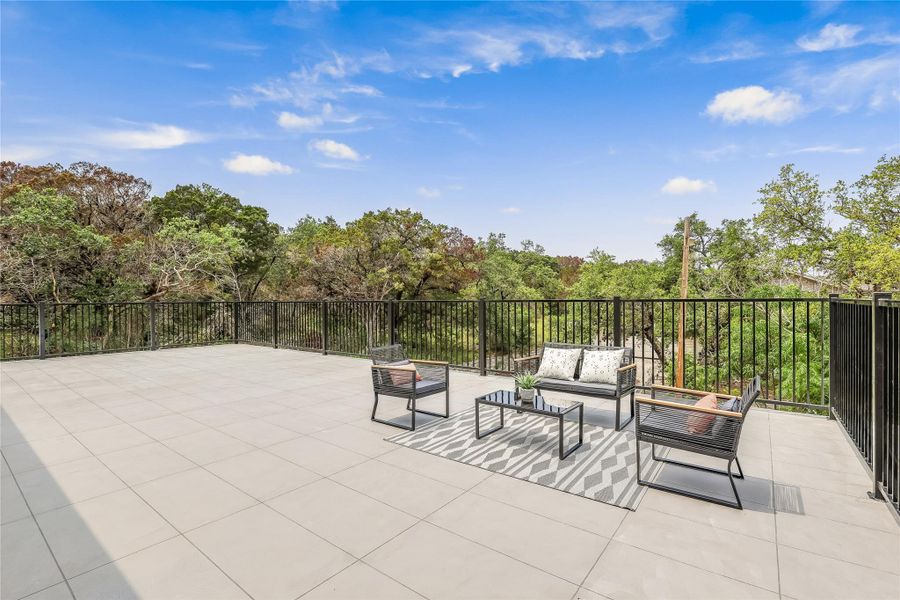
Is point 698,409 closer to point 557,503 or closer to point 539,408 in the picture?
point 557,503

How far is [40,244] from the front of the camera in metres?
11.3

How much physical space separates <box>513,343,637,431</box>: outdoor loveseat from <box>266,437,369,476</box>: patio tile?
1934 mm

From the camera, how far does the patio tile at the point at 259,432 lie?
3.71m

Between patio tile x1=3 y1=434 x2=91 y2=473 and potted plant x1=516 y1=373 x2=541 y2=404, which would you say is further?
potted plant x1=516 y1=373 x2=541 y2=404

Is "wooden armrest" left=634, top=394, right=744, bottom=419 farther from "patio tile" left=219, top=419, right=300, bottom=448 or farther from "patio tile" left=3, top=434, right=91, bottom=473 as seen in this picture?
"patio tile" left=3, top=434, right=91, bottom=473

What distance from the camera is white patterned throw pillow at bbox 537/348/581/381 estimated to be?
4.47 metres

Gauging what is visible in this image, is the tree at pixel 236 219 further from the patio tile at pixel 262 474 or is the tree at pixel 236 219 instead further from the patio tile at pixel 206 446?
the patio tile at pixel 262 474

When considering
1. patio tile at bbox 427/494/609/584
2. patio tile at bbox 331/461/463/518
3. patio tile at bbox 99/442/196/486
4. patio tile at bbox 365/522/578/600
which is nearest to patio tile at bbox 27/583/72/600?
patio tile at bbox 99/442/196/486

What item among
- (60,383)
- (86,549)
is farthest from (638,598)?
(60,383)

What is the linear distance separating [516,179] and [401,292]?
6873mm

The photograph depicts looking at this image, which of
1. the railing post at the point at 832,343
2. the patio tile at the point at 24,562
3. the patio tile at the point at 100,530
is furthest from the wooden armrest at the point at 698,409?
the patio tile at the point at 24,562

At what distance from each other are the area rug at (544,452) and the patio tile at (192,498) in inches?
53.6

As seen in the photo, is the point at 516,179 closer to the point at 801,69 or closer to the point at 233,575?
the point at 801,69

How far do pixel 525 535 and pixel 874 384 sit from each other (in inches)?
96.6
